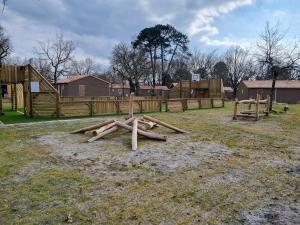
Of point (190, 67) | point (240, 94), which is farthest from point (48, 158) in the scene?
point (190, 67)

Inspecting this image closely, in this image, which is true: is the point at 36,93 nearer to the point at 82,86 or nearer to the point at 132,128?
the point at 132,128

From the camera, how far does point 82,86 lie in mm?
47188

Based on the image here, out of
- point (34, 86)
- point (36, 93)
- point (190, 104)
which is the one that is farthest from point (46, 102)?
point (190, 104)

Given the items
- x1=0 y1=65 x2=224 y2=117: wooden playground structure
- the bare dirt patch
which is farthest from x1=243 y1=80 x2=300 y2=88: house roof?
the bare dirt patch

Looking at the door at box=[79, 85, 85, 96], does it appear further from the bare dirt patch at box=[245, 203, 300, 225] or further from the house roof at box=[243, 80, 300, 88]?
the bare dirt patch at box=[245, 203, 300, 225]

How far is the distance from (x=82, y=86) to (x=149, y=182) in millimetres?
44064

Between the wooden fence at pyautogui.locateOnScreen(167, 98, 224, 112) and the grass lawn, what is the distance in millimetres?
13947

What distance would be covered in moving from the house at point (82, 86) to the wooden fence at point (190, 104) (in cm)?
2602

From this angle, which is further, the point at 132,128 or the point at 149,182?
the point at 132,128

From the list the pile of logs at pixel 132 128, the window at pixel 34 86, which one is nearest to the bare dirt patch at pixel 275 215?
the pile of logs at pixel 132 128

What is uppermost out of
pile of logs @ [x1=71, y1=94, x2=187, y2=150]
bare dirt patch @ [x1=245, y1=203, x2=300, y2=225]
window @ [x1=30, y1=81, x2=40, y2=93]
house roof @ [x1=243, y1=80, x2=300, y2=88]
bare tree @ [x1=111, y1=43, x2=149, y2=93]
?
bare tree @ [x1=111, y1=43, x2=149, y2=93]

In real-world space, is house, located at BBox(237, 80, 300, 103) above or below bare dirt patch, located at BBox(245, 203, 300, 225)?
above

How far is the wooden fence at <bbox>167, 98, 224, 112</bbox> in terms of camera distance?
904 inches

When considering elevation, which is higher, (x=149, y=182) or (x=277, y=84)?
(x=277, y=84)
